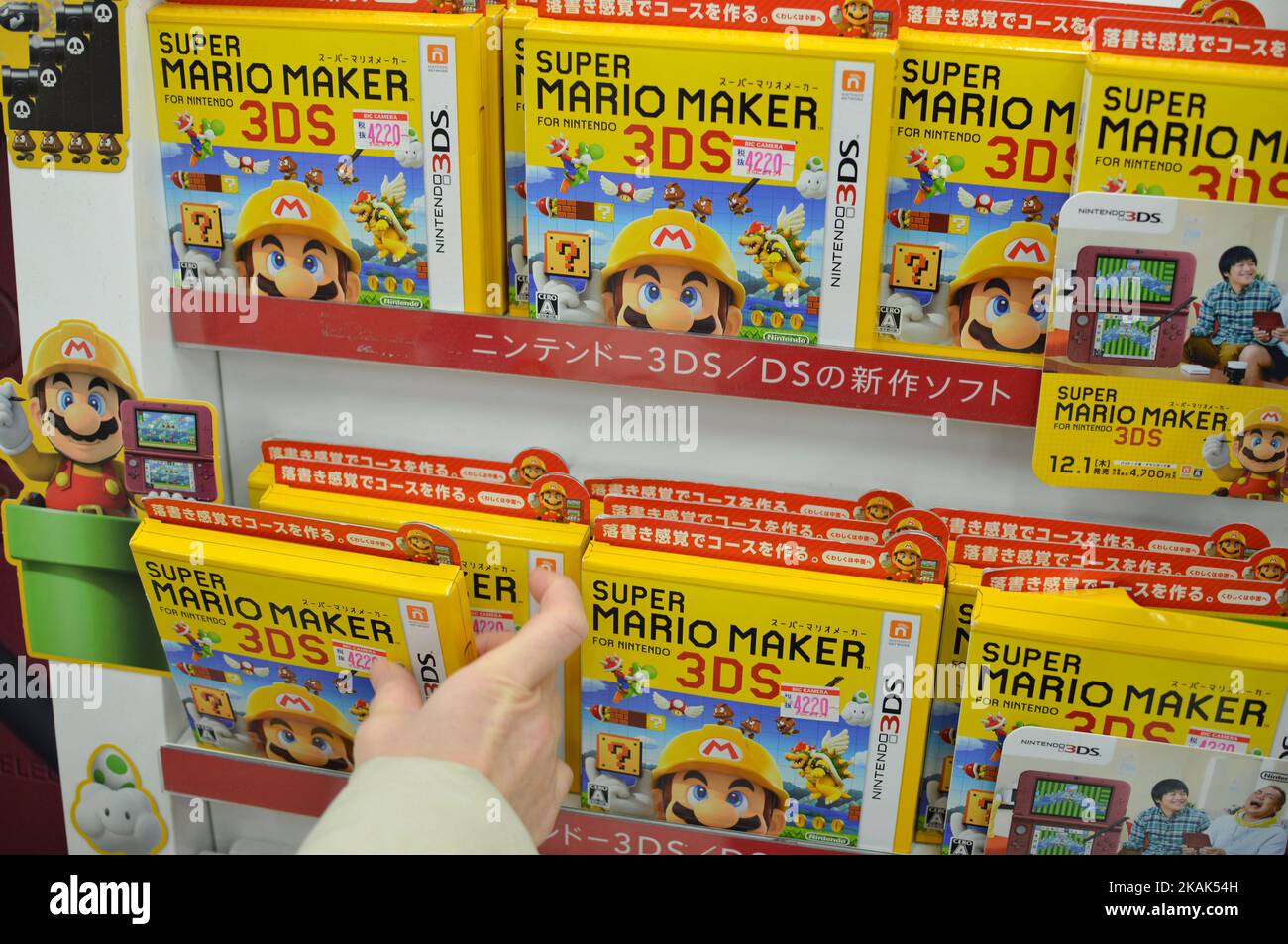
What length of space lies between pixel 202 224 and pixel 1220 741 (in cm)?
154

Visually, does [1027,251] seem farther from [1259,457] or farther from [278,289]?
[278,289]

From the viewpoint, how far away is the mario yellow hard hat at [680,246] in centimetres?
146

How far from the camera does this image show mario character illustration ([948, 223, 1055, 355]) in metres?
1.42

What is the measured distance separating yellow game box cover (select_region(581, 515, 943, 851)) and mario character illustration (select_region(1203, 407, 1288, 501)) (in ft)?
1.17

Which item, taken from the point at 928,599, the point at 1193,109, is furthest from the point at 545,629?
the point at 1193,109

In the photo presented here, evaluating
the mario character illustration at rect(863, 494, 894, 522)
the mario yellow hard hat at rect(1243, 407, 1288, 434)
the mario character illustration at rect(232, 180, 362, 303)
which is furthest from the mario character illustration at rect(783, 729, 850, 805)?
the mario character illustration at rect(232, 180, 362, 303)

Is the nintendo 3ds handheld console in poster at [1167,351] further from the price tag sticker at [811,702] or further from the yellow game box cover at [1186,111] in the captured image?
the price tag sticker at [811,702]

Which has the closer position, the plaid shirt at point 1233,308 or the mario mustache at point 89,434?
the plaid shirt at point 1233,308

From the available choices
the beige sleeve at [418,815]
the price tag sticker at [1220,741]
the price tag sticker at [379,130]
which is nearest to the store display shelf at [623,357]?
the price tag sticker at [379,130]

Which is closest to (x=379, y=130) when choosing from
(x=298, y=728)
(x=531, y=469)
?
(x=531, y=469)

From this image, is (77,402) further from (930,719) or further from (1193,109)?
(1193,109)

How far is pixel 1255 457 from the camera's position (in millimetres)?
1401

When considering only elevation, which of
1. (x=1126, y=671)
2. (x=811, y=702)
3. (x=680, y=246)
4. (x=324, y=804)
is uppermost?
(x=680, y=246)

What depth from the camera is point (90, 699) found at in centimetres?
187
